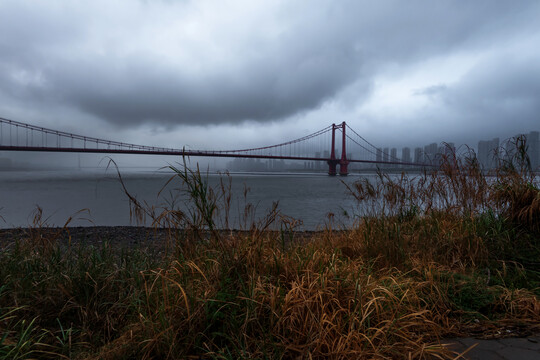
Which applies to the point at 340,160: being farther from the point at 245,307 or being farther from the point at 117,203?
the point at 245,307

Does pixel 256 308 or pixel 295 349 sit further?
pixel 256 308

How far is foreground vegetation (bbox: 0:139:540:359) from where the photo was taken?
6.15 ft

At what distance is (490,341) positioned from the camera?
204cm

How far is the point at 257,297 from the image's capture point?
6.94 ft

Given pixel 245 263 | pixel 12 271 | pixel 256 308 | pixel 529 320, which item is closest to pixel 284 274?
pixel 245 263

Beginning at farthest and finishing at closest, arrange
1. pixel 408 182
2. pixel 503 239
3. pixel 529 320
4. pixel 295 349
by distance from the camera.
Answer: pixel 408 182
pixel 503 239
pixel 529 320
pixel 295 349

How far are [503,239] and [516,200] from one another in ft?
3.29

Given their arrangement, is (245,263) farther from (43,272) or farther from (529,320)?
(529,320)

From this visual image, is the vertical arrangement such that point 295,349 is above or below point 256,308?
below

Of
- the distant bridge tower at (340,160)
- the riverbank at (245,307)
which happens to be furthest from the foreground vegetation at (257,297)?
the distant bridge tower at (340,160)

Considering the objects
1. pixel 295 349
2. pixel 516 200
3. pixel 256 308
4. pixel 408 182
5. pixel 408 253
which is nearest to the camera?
pixel 295 349

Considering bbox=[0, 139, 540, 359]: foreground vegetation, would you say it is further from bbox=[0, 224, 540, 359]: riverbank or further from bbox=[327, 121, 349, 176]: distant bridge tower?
bbox=[327, 121, 349, 176]: distant bridge tower

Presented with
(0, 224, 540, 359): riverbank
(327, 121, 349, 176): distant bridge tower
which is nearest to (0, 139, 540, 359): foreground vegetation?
(0, 224, 540, 359): riverbank

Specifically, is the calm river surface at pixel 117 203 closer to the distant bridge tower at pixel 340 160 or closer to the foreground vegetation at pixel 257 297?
the foreground vegetation at pixel 257 297
